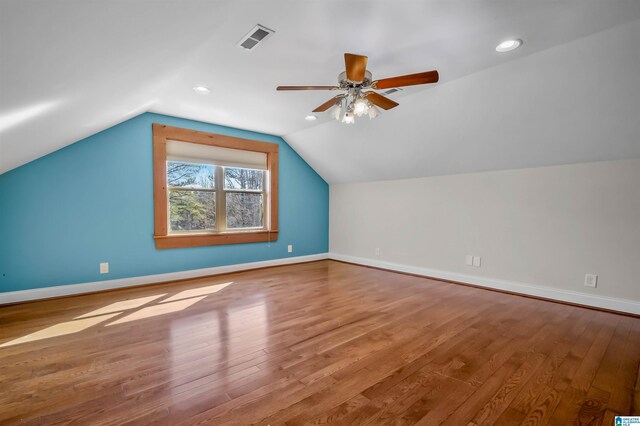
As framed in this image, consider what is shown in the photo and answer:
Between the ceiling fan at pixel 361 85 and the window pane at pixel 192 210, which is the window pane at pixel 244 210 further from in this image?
the ceiling fan at pixel 361 85

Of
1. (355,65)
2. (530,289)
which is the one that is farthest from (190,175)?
(530,289)

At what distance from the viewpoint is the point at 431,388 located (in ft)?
5.64

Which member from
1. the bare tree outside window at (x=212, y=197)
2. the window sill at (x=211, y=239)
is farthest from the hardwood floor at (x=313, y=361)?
the bare tree outside window at (x=212, y=197)

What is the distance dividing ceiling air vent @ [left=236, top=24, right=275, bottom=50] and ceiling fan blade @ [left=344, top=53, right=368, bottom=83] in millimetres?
667

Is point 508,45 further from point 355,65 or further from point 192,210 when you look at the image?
point 192,210

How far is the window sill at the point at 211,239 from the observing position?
404cm

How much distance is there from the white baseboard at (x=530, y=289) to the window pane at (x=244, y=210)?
2.43 meters

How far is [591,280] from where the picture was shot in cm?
316

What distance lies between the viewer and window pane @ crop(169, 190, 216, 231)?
14.0 feet

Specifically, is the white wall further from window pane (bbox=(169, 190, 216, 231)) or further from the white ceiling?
window pane (bbox=(169, 190, 216, 231))

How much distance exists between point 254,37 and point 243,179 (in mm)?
3012

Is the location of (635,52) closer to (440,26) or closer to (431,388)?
(440,26)

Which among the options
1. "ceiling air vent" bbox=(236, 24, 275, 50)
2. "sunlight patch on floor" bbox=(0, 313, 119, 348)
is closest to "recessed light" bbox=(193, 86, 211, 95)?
"ceiling air vent" bbox=(236, 24, 275, 50)

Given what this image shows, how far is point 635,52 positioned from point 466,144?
1655mm
